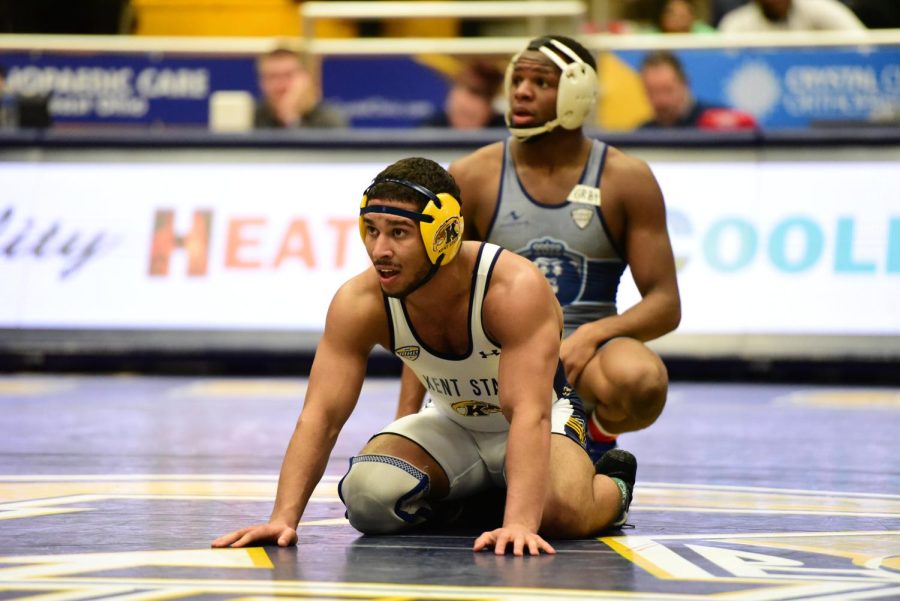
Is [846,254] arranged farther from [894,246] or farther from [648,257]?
[648,257]

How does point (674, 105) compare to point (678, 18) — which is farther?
point (678, 18)

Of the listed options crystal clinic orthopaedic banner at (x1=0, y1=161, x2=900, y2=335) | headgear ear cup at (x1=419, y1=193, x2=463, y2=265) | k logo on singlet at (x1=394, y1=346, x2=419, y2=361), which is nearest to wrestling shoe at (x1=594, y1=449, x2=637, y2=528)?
k logo on singlet at (x1=394, y1=346, x2=419, y2=361)

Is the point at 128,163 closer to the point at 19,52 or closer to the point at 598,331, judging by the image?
the point at 19,52

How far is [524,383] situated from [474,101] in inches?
256

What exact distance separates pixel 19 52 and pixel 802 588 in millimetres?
9532

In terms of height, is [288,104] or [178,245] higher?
[288,104]

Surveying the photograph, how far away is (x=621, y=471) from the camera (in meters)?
4.93

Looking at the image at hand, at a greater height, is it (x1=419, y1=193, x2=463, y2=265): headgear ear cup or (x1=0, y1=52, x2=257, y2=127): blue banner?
(x1=0, y1=52, x2=257, y2=127): blue banner

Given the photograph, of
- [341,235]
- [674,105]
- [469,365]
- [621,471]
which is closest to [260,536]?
[469,365]

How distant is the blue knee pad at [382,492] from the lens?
4.61 metres

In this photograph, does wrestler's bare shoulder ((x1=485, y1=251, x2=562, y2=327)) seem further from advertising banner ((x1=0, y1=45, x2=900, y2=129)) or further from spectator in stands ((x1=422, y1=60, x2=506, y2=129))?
advertising banner ((x1=0, y1=45, x2=900, y2=129))

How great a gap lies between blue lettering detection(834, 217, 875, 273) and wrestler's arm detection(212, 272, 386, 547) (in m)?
5.80

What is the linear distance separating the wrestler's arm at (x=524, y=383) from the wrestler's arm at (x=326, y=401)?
36 centimetres

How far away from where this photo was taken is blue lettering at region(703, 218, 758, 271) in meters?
9.88
